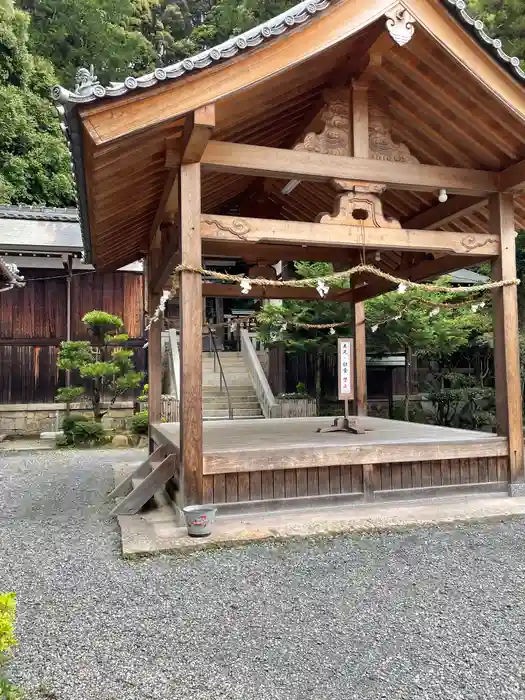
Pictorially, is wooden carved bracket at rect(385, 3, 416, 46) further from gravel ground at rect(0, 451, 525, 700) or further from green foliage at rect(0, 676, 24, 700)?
green foliage at rect(0, 676, 24, 700)

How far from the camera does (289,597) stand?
348 cm

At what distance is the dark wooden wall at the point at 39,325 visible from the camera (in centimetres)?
1328

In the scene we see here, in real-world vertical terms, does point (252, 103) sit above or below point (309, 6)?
below

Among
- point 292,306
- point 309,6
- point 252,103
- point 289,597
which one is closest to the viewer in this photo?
point 289,597

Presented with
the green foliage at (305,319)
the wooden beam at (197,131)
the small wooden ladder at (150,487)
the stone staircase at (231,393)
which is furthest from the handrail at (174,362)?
the wooden beam at (197,131)

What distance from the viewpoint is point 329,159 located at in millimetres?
5383

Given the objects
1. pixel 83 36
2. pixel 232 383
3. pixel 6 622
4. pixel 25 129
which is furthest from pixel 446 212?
pixel 83 36

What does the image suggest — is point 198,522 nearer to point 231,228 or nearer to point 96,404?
point 231,228

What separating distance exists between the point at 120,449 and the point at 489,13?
46.6 feet

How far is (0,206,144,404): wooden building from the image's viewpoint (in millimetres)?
13258

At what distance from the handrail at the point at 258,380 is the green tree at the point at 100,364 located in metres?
2.93

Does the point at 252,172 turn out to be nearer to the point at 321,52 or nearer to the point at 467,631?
the point at 321,52

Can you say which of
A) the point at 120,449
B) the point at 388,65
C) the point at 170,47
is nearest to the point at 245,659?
the point at 388,65

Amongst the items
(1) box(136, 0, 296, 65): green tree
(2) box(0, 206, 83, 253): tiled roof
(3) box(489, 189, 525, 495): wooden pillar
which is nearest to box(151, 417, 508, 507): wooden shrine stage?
(3) box(489, 189, 525, 495): wooden pillar
